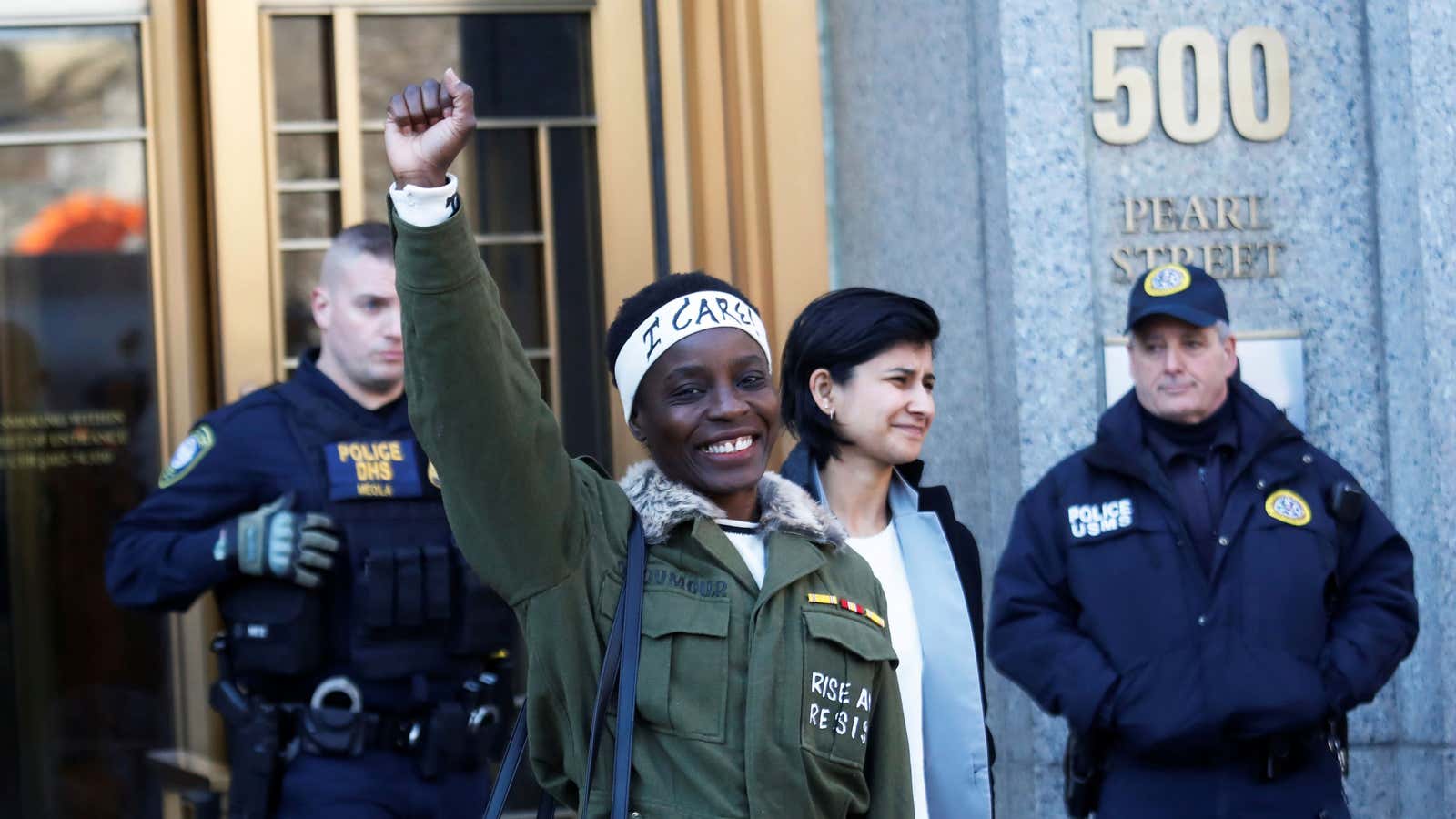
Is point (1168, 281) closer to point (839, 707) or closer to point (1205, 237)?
point (1205, 237)

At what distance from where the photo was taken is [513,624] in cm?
401

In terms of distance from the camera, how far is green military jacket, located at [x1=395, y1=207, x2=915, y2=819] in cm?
206

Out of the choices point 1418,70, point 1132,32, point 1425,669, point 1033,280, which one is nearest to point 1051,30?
point 1132,32

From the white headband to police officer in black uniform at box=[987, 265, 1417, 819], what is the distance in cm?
160

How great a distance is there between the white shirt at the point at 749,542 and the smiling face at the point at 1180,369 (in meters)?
1.70

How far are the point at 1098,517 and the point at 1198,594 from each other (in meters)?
0.28

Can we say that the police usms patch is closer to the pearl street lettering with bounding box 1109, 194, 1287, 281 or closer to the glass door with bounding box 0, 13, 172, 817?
the glass door with bounding box 0, 13, 172, 817

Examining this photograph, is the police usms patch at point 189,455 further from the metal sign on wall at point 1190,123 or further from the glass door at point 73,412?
the metal sign on wall at point 1190,123

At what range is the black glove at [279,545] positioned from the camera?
3738mm

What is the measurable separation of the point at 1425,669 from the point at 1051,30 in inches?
79.3

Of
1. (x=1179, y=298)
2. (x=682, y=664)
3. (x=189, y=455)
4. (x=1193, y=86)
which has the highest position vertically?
(x=1193, y=86)

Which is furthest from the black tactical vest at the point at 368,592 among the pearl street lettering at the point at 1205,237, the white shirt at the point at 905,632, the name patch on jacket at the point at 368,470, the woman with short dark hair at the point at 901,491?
the pearl street lettering at the point at 1205,237

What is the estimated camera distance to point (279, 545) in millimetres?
3740

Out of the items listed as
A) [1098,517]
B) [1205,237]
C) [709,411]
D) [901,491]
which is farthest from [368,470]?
[1205,237]
